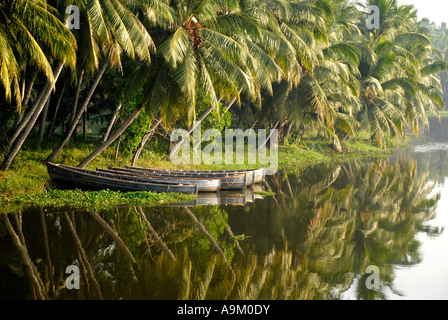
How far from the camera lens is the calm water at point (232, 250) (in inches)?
303

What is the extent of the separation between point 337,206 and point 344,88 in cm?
1292

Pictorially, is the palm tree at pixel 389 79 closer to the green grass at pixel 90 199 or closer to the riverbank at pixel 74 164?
the riverbank at pixel 74 164

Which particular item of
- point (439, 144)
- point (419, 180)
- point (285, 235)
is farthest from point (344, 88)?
point (439, 144)

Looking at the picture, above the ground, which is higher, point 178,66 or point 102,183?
point 178,66

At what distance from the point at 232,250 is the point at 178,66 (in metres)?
6.69

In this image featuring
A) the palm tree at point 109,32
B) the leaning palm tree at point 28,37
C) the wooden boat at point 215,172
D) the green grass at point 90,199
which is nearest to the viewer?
the leaning palm tree at point 28,37

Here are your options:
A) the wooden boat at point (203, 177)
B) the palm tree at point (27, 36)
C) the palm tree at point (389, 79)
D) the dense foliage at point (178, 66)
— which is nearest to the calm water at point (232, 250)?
the wooden boat at point (203, 177)

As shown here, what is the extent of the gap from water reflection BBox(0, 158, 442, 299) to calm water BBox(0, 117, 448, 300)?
0.08ft

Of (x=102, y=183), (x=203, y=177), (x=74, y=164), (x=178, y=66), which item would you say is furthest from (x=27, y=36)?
(x=203, y=177)

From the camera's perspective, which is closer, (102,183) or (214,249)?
(214,249)

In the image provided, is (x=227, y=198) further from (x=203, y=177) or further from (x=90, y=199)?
(x=90, y=199)

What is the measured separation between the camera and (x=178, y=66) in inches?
558

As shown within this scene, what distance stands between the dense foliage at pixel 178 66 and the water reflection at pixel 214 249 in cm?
318

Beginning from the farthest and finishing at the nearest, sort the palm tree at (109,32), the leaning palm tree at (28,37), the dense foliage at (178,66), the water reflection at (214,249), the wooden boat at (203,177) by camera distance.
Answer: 1. the wooden boat at (203,177)
2. the palm tree at (109,32)
3. the dense foliage at (178,66)
4. the leaning palm tree at (28,37)
5. the water reflection at (214,249)
